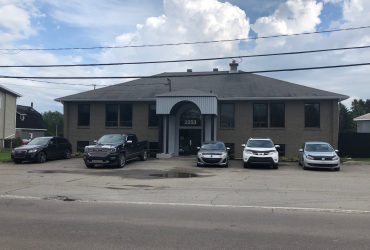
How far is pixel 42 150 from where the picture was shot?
25812 mm

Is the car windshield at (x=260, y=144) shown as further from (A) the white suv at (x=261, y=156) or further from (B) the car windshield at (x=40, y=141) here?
(B) the car windshield at (x=40, y=141)

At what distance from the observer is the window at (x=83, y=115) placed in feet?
116

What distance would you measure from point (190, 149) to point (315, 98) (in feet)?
32.8

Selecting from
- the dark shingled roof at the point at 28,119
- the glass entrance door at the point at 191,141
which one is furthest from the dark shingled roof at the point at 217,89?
the dark shingled roof at the point at 28,119

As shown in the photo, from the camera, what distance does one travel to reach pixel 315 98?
1231 inches

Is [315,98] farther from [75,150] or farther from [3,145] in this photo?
[3,145]

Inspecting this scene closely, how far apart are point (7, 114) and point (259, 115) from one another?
99.4 feet

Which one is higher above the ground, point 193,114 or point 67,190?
point 193,114

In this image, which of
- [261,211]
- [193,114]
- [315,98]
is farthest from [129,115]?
[261,211]

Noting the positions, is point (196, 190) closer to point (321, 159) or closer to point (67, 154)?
point (321, 159)

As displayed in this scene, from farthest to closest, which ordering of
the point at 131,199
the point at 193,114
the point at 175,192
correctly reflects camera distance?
the point at 193,114 → the point at 175,192 → the point at 131,199

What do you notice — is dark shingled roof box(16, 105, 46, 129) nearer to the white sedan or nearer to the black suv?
the black suv

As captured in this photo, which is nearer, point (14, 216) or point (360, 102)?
point (14, 216)

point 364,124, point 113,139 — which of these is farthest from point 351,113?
point 113,139
